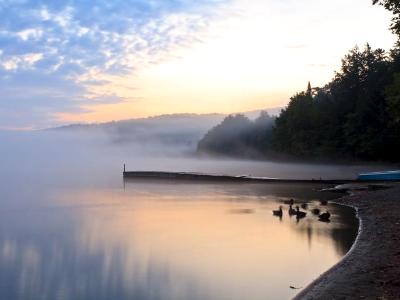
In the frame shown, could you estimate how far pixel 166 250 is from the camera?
73.1 feet

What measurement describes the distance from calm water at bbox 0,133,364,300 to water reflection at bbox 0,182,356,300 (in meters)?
0.04

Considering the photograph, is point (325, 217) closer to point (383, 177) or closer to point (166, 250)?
point (166, 250)

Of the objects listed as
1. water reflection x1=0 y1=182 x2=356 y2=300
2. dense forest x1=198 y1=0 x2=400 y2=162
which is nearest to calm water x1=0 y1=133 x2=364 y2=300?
water reflection x1=0 y1=182 x2=356 y2=300

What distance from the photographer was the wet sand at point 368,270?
42.8ft

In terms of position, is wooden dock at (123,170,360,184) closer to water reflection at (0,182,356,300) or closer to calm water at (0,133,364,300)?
calm water at (0,133,364,300)

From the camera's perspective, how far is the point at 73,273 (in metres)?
18.5

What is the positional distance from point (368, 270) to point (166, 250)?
952cm

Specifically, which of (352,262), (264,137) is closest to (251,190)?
(352,262)

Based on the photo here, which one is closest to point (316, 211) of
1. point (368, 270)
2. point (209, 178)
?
point (368, 270)

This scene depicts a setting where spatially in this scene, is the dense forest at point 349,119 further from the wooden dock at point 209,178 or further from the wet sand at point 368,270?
the wet sand at point 368,270

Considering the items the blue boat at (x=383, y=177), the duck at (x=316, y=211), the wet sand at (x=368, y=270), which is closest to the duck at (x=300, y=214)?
the duck at (x=316, y=211)

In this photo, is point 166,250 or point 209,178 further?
point 209,178

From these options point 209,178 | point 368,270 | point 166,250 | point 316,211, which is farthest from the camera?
point 209,178

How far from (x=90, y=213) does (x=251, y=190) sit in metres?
18.7
